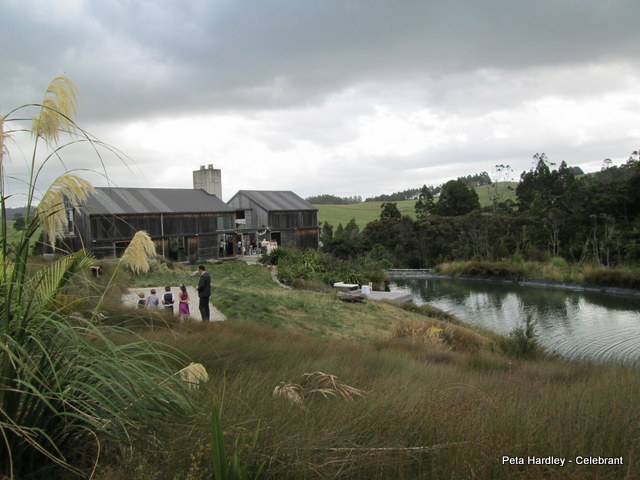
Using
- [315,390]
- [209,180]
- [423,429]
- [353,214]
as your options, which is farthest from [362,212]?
[423,429]

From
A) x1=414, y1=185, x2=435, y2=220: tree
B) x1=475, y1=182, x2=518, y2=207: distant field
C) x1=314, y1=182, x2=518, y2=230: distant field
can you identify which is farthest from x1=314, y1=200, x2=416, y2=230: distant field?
x1=414, y1=185, x2=435, y2=220: tree

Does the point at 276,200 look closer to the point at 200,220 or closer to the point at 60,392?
the point at 200,220

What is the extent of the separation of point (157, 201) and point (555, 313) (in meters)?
23.8

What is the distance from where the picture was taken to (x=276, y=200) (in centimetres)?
4081

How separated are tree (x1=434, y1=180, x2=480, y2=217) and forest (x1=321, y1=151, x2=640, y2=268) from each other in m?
3.42

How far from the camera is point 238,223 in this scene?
129 feet

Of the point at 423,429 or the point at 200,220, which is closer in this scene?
the point at 423,429

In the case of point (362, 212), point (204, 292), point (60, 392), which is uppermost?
point (362, 212)

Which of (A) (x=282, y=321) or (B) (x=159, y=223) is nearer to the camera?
(A) (x=282, y=321)

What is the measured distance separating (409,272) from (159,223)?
1959 centimetres

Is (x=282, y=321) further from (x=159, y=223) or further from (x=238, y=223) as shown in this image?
(x=238, y=223)

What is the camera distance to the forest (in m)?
32.2

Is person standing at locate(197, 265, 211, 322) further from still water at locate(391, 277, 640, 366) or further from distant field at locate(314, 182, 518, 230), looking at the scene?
distant field at locate(314, 182, 518, 230)

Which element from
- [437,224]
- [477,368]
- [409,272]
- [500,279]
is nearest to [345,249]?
[409,272]
